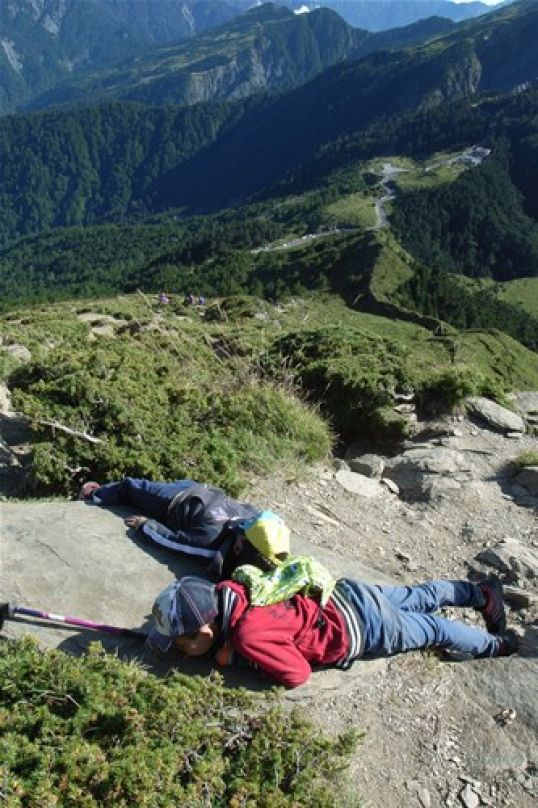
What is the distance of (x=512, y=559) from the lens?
24.2ft

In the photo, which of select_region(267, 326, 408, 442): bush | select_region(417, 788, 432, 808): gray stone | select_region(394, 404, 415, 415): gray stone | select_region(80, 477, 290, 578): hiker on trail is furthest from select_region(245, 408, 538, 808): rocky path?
select_region(394, 404, 415, 415): gray stone

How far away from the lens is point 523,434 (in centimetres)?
1106

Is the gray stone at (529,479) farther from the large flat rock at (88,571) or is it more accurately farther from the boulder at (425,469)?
the large flat rock at (88,571)

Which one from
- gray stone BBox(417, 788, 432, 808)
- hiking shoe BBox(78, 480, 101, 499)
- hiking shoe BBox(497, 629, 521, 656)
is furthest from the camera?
hiking shoe BBox(78, 480, 101, 499)

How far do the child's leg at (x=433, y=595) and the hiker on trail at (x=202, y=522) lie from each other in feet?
3.30

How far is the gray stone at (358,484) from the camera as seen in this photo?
8.72 metres

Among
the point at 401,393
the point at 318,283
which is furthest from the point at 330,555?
the point at 318,283

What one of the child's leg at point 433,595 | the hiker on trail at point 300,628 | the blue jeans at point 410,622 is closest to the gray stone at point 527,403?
the child's leg at point 433,595

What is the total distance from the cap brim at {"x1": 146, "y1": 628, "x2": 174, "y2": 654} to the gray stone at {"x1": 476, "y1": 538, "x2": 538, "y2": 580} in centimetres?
388

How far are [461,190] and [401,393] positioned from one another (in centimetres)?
16372

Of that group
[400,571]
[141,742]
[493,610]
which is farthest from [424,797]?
[400,571]

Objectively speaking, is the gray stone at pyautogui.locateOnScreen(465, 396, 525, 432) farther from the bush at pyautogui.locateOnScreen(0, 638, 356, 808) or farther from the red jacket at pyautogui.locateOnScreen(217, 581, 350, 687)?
the bush at pyautogui.locateOnScreen(0, 638, 356, 808)

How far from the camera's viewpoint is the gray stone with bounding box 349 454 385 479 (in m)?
9.39

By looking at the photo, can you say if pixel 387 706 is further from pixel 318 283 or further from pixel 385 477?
pixel 318 283
